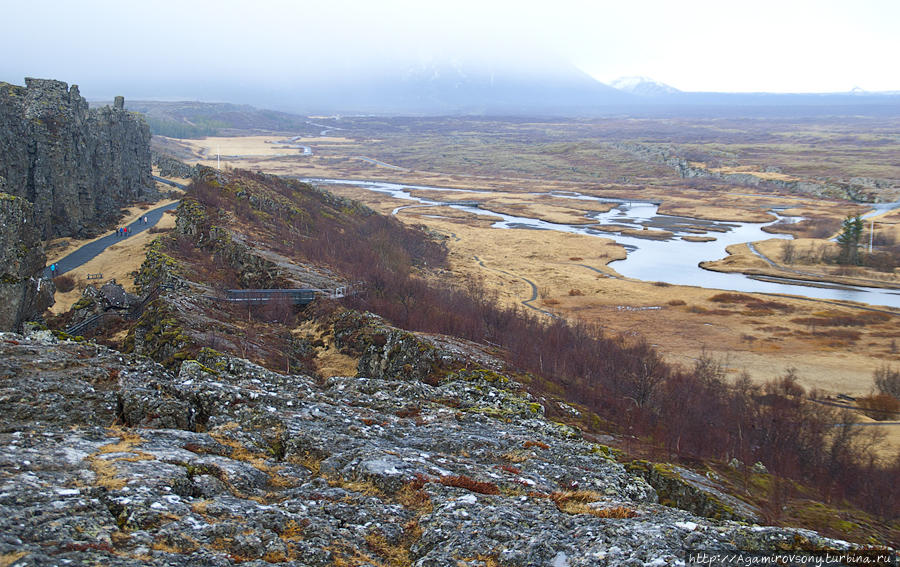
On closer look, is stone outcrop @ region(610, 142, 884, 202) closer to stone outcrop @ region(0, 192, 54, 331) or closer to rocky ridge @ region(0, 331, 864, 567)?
rocky ridge @ region(0, 331, 864, 567)

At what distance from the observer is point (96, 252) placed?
4706 cm

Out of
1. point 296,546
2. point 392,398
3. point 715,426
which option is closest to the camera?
point 296,546

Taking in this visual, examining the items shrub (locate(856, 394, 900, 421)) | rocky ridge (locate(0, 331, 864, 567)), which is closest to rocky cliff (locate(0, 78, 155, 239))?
rocky ridge (locate(0, 331, 864, 567))

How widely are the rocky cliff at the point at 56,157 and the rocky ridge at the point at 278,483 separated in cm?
3443

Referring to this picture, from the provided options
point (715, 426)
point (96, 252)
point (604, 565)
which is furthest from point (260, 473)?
point (96, 252)

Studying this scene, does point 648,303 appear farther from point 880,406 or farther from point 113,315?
point 113,315

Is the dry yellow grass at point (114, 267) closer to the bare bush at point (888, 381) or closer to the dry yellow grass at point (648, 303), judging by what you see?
the dry yellow grass at point (648, 303)

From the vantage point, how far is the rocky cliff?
47.2 metres

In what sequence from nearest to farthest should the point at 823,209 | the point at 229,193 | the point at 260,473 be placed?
the point at 260,473, the point at 229,193, the point at 823,209

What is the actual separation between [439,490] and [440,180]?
183m

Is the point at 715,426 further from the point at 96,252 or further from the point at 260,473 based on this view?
the point at 96,252

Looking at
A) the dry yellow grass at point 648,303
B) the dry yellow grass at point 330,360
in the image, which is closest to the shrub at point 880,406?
the dry yellow grass at point 648,303

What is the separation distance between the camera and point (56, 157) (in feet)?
165

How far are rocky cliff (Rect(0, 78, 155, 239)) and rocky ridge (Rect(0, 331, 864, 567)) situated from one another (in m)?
34.4
